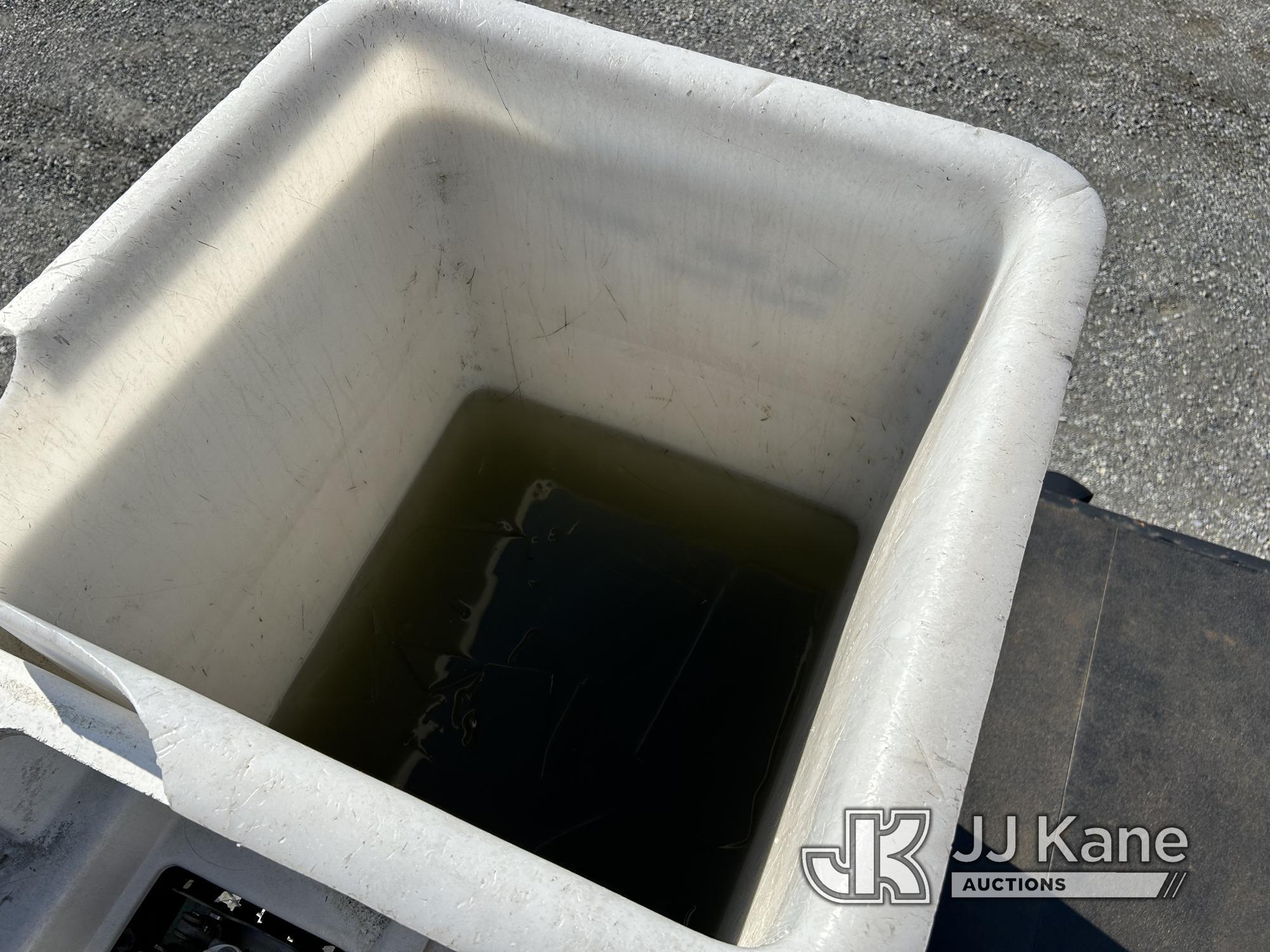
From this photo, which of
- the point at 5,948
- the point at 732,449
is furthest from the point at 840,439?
the point at 5,948

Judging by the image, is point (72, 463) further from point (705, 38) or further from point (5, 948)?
point (705, 38)

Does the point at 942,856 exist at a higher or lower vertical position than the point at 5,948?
higher

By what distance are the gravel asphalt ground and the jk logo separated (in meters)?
1.15

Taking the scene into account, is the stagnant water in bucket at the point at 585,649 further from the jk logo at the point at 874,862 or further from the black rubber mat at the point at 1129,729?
the jk logo at the point at 874,862

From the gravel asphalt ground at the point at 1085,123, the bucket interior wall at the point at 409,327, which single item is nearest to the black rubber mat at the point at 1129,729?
the bucket interior wall at the point at 409,327

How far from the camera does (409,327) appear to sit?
1296 mm

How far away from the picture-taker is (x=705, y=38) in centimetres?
213

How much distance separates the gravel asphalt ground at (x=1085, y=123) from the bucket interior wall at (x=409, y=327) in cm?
69

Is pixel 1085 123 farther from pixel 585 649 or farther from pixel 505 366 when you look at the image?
pixel 585 649

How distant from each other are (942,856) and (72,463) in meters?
0.81

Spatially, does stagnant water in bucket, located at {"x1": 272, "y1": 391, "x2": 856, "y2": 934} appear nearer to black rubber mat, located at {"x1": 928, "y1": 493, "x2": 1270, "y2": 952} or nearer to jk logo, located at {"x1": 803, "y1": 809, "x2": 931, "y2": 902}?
black rubber mat, located at {"x1": 928, "y1": 493, "x2": 1270, "y2": 952}

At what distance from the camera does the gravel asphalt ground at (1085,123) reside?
1.65m

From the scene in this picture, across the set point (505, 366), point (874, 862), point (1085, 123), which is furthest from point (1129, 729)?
point (1085, 123)

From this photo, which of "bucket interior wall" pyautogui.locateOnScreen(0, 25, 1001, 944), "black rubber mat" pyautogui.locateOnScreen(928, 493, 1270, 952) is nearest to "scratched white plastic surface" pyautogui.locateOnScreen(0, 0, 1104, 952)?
"bucket interior wall" pyautogui.locateOnScreen(0, 25, 1001, 944)
